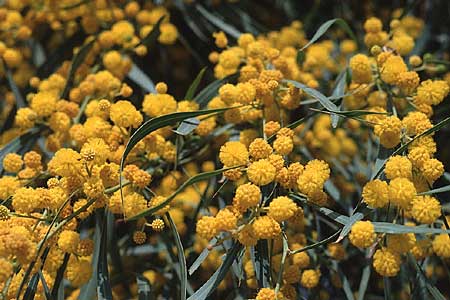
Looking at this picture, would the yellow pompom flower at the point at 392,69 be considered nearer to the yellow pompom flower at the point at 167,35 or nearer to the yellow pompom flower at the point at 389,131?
the yellow pompom flower at the point at 389,131

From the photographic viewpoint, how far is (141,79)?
5.37ft

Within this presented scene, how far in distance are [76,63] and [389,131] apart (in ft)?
2.74

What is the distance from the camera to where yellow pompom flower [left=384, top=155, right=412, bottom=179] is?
1.06 m

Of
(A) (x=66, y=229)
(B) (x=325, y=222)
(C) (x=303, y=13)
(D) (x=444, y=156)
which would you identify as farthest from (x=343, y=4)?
(A) (x=66, y=229)

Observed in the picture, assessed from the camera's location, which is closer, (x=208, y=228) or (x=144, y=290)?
(x=208, y=228)

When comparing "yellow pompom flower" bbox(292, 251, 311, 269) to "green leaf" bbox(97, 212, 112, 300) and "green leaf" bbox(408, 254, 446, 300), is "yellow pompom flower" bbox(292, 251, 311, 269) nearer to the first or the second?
"green leaf" bbox(408, 254, 446, 300)

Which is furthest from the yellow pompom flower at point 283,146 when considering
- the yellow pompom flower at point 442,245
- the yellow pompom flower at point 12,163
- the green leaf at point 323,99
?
the yellow pompom flower at point 12,163

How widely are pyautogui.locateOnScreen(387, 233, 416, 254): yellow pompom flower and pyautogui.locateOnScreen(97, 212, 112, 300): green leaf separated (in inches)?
21.1

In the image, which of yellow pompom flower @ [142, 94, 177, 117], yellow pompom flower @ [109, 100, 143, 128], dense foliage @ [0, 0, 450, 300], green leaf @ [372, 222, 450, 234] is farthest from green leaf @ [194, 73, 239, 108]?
green leaf @ [372, 222, 450, 234]

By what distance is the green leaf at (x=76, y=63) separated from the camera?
1.52 m

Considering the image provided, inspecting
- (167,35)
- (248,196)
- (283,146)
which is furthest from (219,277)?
(167,35)

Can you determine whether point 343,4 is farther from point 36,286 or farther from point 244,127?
point 36,286

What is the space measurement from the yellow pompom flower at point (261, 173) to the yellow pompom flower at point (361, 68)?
1.29ft

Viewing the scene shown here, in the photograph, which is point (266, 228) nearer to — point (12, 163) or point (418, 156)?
point (418, 156)
